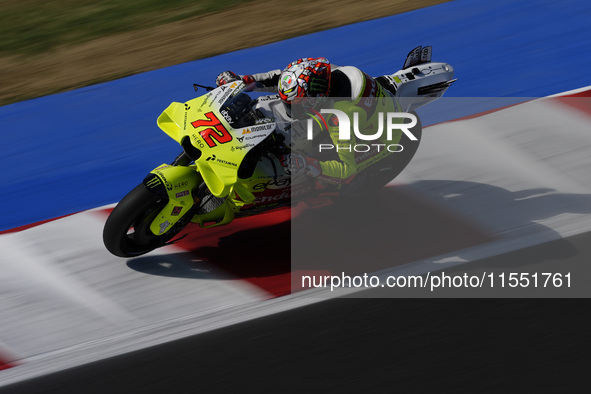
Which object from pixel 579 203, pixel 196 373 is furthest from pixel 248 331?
pixel 579 203

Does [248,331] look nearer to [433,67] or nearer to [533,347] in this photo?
[533,347]

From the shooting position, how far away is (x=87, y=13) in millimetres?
11023

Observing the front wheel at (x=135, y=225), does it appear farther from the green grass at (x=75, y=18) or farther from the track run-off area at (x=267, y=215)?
the green grass at (x=75, y=18)

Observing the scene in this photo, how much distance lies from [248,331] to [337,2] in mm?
6913

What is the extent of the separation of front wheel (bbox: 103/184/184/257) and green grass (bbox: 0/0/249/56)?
5411 millimetres

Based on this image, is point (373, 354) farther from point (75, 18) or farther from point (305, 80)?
point (75, 18)

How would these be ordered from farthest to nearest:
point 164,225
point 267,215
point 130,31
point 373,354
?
1. point 130,31
2. point 267,215
3. point 164,225
4. point 373,354

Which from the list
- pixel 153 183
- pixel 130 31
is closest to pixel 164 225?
pixel 153 183

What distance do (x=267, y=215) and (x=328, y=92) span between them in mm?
1460

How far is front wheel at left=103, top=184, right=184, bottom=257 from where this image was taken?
526cm

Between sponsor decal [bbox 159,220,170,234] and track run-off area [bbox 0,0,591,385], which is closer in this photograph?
track run-off area [bbox 0,0,591,385]

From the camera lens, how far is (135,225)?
5.47m

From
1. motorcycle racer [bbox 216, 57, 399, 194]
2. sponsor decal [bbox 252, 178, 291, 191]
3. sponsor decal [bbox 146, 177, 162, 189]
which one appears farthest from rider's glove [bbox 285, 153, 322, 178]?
sponsor decal [bbox 146, 177, 162, 189]

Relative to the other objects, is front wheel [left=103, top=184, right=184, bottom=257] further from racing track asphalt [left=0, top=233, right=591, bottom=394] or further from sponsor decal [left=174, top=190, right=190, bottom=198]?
racing track asphalt [left=0, top=233, right=591, bottom=394]
